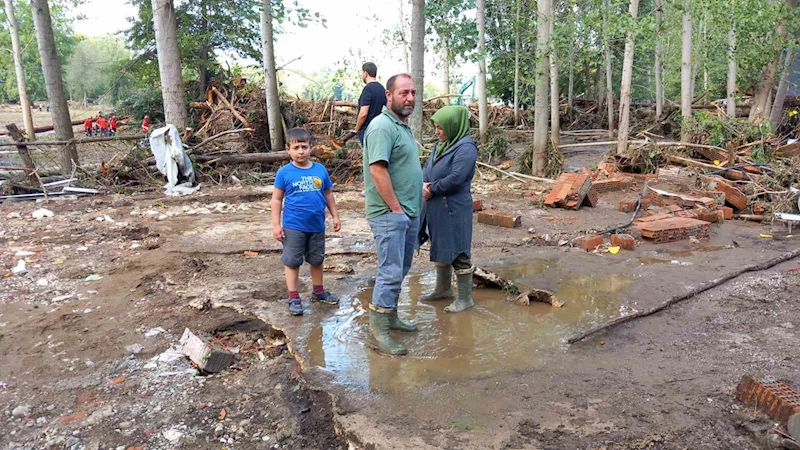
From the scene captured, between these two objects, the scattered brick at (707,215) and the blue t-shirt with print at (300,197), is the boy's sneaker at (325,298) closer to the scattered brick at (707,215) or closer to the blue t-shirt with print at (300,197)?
the blue t-shirt with print at (300,197)

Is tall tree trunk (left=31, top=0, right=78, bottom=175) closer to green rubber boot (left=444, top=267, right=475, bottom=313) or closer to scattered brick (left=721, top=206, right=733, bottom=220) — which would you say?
green rubber boot (left=444, top=267, right=475, bottom=313)

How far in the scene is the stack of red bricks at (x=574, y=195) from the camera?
339 inches

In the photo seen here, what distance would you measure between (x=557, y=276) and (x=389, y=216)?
238 cm

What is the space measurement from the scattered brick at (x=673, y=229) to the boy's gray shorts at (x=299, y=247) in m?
4.22

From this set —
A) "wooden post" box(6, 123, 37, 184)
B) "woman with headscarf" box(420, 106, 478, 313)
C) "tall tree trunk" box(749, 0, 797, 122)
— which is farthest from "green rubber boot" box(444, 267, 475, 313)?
"tall tree trunk" box(749, 0, 797, 122)

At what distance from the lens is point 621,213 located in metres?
8.38

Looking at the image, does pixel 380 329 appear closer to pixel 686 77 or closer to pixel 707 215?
pixel 707 215

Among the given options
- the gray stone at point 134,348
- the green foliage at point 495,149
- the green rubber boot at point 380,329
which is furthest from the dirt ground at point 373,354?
the green foliage at point 495,149

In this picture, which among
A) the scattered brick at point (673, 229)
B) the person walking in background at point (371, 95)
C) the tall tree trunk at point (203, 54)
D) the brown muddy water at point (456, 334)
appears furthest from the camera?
the tall tree trunk at point (203, 54)

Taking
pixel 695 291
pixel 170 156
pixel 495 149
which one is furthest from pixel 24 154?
pixel 695 291

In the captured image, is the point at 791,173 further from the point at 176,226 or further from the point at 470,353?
the point at 176,226

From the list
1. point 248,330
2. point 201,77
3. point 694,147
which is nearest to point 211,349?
point 248,330

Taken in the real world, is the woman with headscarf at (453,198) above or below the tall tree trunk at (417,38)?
below

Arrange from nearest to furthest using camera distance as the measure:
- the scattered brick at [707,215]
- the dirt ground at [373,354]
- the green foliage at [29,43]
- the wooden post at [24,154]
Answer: the dirt ground at [373,354] → the scattered brick at [707,215] → the wooden post at [24,154] → the green foliage at [29,43]
